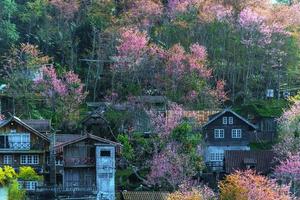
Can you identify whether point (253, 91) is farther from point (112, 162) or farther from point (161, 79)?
point (112, 162)

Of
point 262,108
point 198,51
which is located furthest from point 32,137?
point 262,108

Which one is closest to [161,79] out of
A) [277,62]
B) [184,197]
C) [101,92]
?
[101,92]

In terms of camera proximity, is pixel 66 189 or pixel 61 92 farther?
pixel 61 92

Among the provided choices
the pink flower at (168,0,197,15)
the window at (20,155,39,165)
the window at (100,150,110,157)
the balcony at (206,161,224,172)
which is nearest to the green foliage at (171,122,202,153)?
the balcony at (206,161,224,172)

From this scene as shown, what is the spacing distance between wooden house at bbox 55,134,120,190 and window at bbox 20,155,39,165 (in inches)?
61.2

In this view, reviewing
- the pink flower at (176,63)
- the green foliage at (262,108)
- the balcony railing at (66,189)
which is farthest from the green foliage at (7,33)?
the balcony railing at (66,189)

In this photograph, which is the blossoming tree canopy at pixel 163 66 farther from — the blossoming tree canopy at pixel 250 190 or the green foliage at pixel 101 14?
the blossoming tree canopy at pixel 250 190

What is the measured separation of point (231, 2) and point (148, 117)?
20.7 metres

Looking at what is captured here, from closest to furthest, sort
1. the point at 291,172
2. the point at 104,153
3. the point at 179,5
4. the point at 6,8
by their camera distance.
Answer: the point at 291,172, the point at 104,153, the point at 6,8, the point at 179,5

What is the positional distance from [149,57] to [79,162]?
17.0m

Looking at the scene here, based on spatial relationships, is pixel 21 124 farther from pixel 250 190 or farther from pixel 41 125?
pixel 250 190

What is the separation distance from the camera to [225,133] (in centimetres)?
5688

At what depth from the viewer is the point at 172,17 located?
231 ft

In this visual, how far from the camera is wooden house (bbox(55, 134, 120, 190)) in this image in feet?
164
